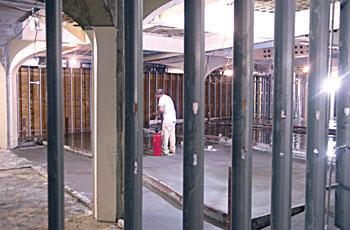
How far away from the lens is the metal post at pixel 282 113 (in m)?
1.54

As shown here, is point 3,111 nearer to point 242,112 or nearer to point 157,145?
point 157,145

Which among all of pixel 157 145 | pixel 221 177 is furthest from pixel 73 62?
pixel 221 177

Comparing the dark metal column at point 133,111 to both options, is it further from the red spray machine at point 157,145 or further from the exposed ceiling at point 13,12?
the red spray machine at point 157,145

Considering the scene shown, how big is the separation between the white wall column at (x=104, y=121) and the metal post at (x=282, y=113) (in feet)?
7.70

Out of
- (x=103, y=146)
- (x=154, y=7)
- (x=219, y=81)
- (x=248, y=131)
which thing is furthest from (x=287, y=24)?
(x=219, y=81)

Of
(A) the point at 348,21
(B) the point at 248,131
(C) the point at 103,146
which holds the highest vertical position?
(A) the point at 348,21

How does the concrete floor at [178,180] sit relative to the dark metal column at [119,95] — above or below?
below

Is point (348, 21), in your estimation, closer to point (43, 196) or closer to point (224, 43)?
point (43, 196)

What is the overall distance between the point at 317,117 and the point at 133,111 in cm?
83

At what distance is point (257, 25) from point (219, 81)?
9.58 metres

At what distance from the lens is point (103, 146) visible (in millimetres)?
3789

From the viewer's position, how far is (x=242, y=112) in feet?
4.91

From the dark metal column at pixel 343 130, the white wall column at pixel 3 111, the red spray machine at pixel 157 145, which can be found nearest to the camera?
the dark metal column at pixel 343 130

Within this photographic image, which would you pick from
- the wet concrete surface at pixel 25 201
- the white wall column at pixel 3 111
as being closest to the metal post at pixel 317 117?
the wet concrete surface at pixel 25 201
